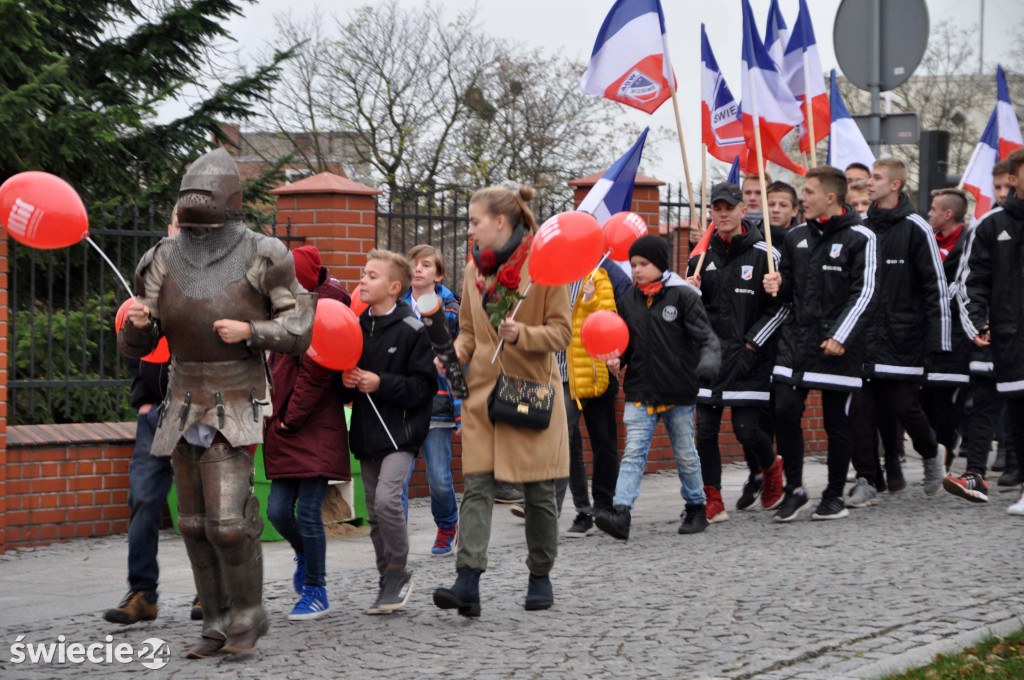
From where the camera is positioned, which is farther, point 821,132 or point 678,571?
point 821,132

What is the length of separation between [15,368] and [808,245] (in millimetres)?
5120

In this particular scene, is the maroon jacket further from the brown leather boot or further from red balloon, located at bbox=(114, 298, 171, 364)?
the brown leather boot

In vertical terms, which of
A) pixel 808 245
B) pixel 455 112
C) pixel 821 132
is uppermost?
pixel 455 112

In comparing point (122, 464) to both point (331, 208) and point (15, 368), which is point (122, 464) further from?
point (331, 208)

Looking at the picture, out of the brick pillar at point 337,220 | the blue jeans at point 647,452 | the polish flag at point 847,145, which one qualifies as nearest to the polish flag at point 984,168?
the polish flag at point 847,145

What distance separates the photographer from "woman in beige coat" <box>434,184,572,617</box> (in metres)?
5.68

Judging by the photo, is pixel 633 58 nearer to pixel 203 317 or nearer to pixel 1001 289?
pixel 1001 289

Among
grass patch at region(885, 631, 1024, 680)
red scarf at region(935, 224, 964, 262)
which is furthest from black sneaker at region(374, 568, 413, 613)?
red scarf at region(935, 224, 964, 262)

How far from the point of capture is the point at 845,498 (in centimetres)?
906

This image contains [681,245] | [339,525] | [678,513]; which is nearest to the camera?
[339,525]

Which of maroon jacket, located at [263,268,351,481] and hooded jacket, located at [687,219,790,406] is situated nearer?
maroon jacket, located at [263,268,351,481]

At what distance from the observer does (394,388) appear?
591 cm

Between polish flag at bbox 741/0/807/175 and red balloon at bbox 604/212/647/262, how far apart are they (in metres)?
1.63

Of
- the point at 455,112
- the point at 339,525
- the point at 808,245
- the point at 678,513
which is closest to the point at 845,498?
the point at 678,513
